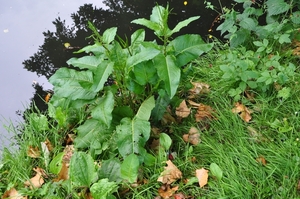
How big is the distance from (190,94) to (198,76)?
0.31 metres

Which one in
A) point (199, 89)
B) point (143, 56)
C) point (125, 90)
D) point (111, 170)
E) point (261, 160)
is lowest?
point (261, 160)

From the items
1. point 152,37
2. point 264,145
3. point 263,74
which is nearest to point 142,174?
point 264,145

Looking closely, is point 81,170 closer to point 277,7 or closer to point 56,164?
point 56,164

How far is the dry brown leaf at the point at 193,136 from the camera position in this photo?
89.0 inches

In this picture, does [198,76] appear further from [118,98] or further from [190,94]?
[118,98]

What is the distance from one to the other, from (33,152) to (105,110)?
68 cm

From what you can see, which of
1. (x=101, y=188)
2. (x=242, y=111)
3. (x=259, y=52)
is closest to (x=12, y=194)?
(x=101, y=188)

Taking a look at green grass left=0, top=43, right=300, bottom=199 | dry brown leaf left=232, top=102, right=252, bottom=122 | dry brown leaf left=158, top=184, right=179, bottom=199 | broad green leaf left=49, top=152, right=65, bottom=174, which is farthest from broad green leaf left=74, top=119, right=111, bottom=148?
dry brown leaf left=232, top=102, right=252, bottom=122

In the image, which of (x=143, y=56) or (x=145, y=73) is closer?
(x=143, y=56)

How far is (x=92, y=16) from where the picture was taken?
3.71 metres

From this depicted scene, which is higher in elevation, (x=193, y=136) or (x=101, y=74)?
(x=101, y=74)

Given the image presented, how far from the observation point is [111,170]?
6.76 ft

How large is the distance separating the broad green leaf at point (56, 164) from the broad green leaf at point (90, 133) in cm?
14

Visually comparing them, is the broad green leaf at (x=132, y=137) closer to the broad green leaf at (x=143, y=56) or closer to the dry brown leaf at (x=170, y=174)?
the dry brown leaf at (x=170, y=174)
